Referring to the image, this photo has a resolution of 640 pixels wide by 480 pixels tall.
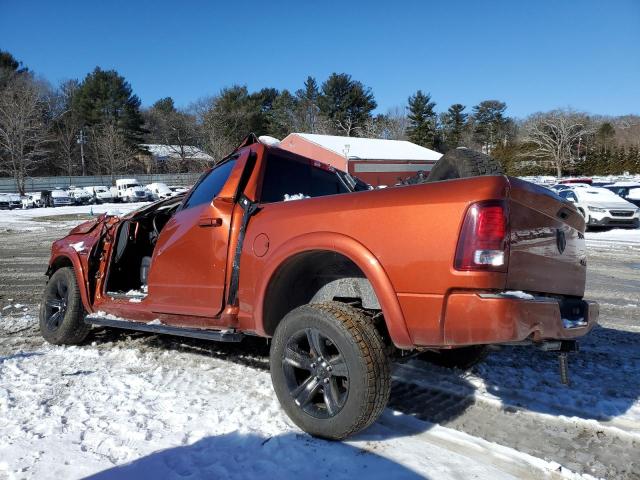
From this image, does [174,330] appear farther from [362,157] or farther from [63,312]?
[362,157]

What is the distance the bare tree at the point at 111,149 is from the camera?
64.2 m

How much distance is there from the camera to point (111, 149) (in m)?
63.9

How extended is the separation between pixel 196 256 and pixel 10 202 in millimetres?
44378

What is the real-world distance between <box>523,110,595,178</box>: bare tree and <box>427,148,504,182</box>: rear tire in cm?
6967

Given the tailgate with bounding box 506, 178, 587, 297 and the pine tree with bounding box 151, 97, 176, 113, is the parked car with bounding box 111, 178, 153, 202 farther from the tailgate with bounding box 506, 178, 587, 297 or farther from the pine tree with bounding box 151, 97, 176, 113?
the tailgate with bounding box 506, 178, 587, 297

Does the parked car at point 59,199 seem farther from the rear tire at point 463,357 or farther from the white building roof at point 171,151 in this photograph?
the rear tire at point 463,357

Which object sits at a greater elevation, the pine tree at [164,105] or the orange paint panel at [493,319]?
the pine tree at [164,105]

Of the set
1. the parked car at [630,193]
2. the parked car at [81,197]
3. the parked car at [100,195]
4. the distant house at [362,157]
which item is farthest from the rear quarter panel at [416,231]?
the parked car at [100,195]

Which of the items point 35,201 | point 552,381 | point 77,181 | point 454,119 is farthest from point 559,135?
point 552,381

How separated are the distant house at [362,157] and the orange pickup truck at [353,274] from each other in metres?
37.3

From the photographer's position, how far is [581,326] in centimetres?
308

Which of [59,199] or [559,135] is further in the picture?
[559,135]

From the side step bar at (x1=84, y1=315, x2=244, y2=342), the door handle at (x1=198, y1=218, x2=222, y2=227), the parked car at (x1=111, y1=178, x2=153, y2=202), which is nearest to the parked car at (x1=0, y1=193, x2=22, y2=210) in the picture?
the parked car at (x1=111, y1=178, x2=153, y2=202)

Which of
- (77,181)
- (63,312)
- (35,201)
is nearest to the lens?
(63,312)
